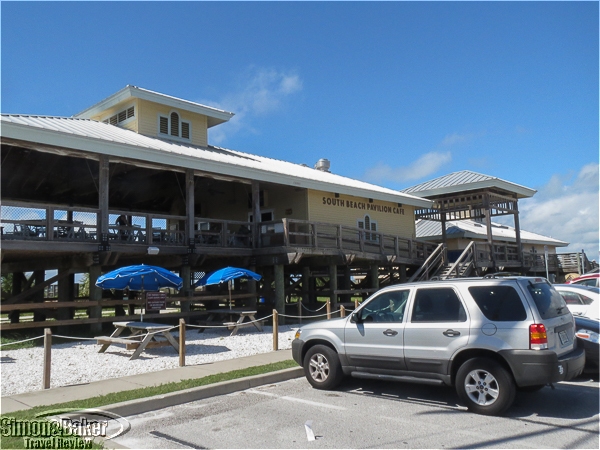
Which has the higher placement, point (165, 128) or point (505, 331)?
point (165, 128)

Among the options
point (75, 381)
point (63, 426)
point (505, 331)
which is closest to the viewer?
point (63, 426)

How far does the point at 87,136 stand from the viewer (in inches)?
606

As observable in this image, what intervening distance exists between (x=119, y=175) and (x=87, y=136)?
21.7 feet

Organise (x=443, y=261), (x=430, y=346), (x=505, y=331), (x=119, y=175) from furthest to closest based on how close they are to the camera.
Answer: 1. (x=443, y=261)
2. (x=119, y=175)
3. (x=430, y=346)
4. (x=505, y=331)

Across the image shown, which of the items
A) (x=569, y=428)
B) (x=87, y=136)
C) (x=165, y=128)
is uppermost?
(x=165, y=128)

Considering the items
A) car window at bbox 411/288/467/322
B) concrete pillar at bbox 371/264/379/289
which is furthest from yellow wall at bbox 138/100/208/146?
car window at bbox 411/288/467/322

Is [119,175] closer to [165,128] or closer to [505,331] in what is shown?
[165,128]

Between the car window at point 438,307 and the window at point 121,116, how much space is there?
56.7ft

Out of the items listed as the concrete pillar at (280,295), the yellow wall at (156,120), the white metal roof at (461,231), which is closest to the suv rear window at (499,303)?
the concrete pillar at (280,295)

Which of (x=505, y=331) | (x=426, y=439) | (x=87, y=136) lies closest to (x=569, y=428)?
(x=505, y=331)

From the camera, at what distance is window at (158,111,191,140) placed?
22.5 m

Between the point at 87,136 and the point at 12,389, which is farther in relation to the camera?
the point at 87,136

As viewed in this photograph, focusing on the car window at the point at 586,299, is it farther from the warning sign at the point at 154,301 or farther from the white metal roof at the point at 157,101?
the white metal roof at the point at 157,101

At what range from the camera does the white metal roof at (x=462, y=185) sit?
27.4 m
